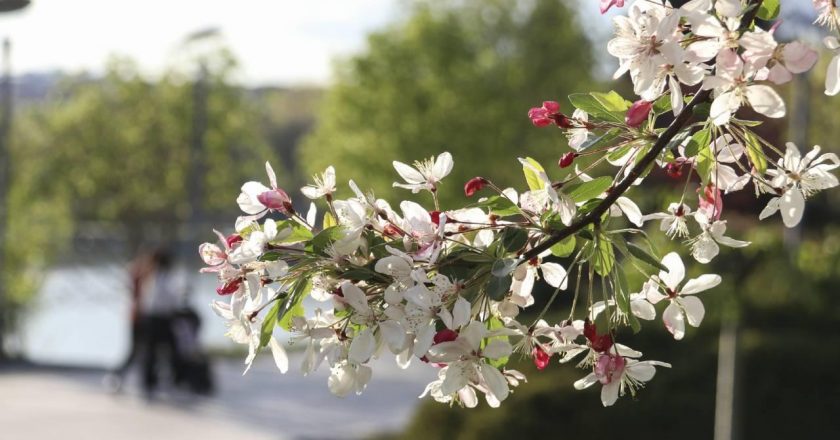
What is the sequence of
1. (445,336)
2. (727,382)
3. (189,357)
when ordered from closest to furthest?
(445,336) → (727,382) → (189,357)

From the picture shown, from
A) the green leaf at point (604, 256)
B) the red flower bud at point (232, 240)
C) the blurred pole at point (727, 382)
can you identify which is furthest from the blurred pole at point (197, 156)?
the green leaf at point (604, 256)

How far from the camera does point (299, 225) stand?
5.88 feet

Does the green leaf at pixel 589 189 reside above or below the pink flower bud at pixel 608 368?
above

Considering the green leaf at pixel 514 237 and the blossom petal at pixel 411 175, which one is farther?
the blossom petal at pixel 411 175

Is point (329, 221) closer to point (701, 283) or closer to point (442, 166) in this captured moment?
point (442, 166)

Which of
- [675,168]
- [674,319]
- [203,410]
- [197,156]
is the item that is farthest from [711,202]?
[197,156]

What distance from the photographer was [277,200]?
5.96 ft

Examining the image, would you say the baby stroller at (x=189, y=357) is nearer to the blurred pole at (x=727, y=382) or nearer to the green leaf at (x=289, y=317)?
the blurred pole at (x=727, y=382)

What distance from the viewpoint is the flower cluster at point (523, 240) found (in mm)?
1635

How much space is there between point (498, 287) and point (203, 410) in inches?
452

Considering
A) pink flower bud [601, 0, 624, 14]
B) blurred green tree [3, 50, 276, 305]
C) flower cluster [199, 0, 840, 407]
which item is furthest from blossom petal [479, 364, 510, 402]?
blurred green tree [3, 50, 276, 305]

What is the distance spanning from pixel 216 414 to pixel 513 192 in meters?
11.0

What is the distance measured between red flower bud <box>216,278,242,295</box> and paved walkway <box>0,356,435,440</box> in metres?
9.46

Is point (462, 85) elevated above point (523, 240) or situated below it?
above
